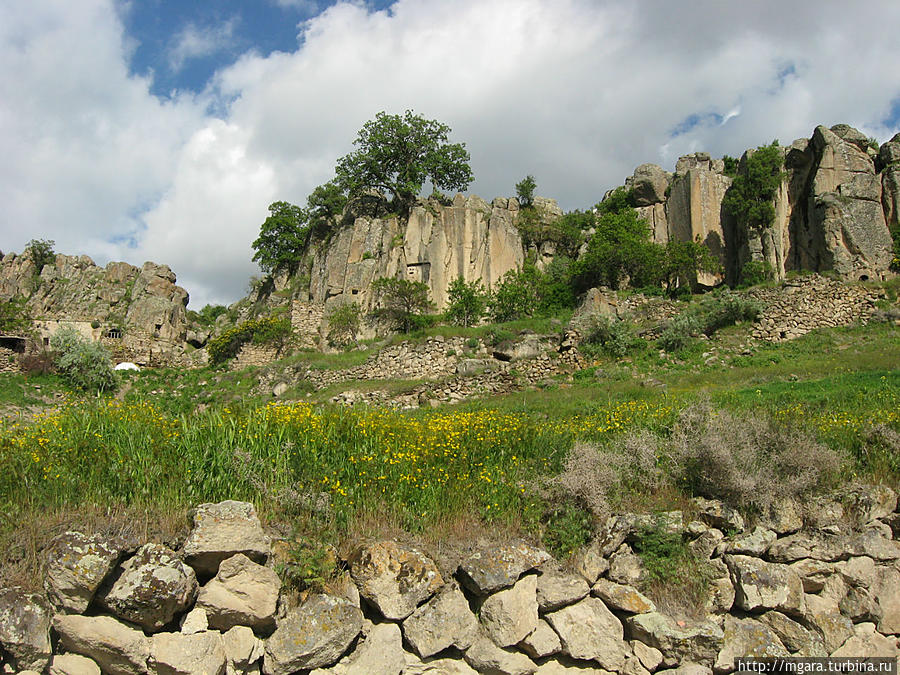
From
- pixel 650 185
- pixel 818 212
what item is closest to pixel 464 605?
pixel 818 212

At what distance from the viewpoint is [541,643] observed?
173 inches

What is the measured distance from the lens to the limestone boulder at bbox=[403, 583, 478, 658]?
4117 mm

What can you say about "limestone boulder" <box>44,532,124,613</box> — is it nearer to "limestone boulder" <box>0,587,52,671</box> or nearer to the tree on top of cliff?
"limestone boulder" <box>0,587,52,671</box>

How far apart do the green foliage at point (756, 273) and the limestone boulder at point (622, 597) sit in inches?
1129

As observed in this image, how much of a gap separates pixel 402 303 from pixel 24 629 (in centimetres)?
2947

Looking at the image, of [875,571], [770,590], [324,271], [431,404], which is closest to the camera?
[770,590]

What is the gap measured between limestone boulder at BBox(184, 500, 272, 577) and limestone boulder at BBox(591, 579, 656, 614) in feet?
9.47

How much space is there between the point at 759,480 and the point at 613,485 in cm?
161

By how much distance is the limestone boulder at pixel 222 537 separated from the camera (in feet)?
12.9

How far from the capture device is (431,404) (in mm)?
18375

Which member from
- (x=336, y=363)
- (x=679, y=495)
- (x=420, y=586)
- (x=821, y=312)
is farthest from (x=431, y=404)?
(x=821, y=312)

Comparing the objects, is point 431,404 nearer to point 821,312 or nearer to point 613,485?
point 613,485

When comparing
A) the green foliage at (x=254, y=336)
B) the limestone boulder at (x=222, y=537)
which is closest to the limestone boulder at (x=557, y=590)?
the limestone boulder at (x=222, y=537)

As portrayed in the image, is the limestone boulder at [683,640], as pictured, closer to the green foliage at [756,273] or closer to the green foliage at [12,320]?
the green foliage at [756,273]
